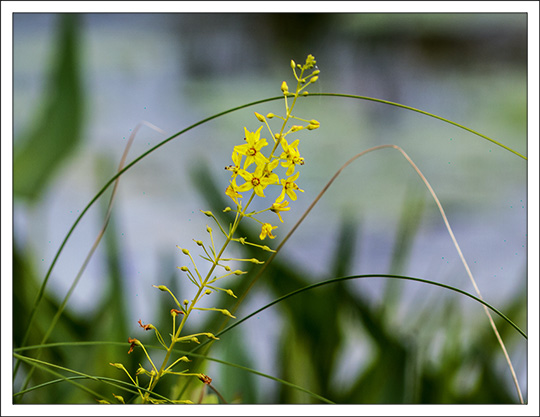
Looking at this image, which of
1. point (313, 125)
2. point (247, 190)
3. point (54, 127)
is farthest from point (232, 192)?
point (54, 127)

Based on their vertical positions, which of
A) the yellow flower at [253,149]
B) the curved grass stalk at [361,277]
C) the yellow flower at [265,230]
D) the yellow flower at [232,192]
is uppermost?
the yellow flower at [253,149]

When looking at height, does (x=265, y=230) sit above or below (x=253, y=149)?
below

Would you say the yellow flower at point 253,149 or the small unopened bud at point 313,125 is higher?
the small unopened bud at point 313,125

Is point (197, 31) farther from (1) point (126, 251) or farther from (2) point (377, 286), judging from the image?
(2) point (377, 286)

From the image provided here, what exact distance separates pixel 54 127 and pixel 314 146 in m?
0.38

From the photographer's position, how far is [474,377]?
72 cm

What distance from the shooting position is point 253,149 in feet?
2.12

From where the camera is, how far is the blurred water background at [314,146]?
71 centimetres

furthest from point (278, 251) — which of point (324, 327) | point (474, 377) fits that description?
point (474, 377)

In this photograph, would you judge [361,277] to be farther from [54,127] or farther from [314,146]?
[54,127]

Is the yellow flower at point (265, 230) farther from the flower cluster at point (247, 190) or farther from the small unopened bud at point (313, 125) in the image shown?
the small unopened bud at point (313, 125)

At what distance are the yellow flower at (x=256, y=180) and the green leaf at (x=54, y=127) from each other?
266 mm

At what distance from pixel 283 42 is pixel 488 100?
0.31m

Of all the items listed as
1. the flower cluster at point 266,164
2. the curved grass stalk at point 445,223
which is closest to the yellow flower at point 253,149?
the flower cluster at point 266,164
